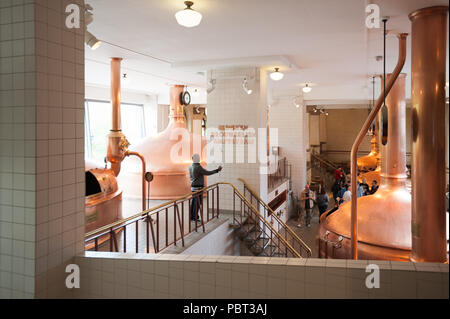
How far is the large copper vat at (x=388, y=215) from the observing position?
5070 millimetres

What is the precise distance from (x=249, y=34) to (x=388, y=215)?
3.53 m

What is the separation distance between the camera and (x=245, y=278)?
2.69 meters

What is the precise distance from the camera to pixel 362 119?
80.0ft

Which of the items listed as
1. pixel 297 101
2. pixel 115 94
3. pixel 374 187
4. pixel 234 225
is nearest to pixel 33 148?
pixel 115 94

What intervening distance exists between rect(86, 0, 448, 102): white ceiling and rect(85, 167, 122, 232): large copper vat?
2413 millimetres

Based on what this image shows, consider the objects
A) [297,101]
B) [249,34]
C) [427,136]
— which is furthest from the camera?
[297,101]

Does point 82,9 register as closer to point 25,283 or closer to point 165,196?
point 25,283

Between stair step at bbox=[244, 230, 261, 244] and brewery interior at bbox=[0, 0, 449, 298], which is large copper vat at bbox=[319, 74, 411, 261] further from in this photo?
stair step at bbox=[244, 230, 261, 244]

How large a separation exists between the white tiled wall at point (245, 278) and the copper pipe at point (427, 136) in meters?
1.62

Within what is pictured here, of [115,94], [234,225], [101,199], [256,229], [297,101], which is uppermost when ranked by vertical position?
[297,101]

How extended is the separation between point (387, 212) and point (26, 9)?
5034mm

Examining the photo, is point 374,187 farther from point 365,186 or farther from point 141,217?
point 141,217

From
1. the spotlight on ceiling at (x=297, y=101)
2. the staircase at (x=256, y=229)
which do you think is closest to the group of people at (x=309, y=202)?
the spotlight on ceiling at (x=297, y=101)
